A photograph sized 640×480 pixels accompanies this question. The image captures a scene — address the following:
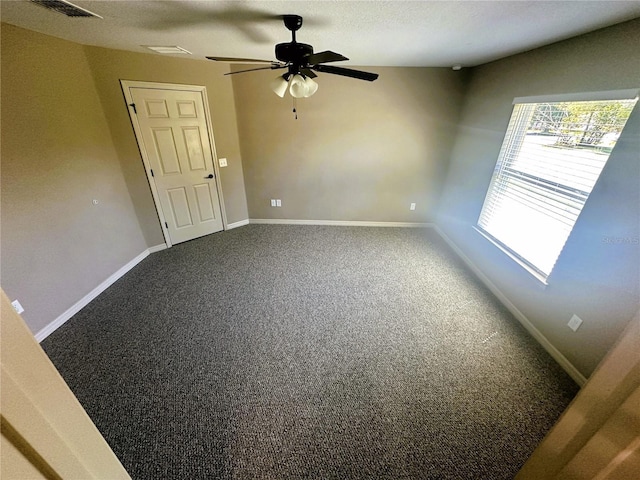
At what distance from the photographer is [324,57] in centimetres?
166

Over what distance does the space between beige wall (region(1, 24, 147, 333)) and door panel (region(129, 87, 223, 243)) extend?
17.5 inches

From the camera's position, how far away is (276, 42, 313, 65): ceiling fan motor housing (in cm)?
184

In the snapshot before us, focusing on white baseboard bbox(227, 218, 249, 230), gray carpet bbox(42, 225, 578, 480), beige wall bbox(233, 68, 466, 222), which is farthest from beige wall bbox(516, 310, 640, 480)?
white baseboard bbox(227, 218, 249, 230)

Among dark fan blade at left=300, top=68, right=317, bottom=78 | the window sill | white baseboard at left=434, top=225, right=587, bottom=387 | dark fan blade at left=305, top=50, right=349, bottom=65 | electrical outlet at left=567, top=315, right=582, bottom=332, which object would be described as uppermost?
dark fan blade at left=305, top=50, right=349, bottom=65

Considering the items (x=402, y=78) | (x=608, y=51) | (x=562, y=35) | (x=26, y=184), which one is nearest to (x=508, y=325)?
(x=608, y=51)

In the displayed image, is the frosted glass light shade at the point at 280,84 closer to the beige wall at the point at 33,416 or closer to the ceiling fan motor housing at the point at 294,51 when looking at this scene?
the ceiling fan motor housing at the point at 294,51

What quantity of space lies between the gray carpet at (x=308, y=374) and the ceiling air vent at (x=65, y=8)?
7.83 feet

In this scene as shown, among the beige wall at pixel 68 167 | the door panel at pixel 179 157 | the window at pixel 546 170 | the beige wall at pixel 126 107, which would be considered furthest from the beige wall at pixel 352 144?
the window at pixel 546 170

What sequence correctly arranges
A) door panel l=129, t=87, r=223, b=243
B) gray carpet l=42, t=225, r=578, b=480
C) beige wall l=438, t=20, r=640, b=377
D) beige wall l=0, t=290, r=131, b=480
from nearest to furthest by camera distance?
beige wall l=0, t=290, r=131, b=480 < gray carpet l=42, t=225, r=578, b=480 < beige wall l=438, t=20, r=640, b=377 < door panel l=129, t=87, r=223, b=243

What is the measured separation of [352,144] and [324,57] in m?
2.44

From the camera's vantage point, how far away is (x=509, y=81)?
277 cm

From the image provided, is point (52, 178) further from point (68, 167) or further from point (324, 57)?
point (324, 57)

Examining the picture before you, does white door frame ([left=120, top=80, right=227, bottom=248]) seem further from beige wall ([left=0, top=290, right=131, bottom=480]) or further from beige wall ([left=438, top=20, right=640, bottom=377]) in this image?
beige wall ([left=438, top=20, right=640, bottom=377])

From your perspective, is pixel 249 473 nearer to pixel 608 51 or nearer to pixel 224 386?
pixel 224 386
